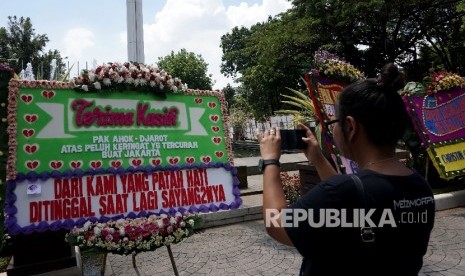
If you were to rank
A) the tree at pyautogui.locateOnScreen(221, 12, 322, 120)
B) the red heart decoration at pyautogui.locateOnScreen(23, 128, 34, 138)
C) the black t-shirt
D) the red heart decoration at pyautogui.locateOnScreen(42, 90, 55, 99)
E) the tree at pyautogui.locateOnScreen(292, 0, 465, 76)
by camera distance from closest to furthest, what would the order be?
the black t-shirt, the red heart decoration at pyautogui.locateOnScreen(23, 128, 34, 138), the red heart decoration at pyautogui.locateOnScreen(42, 90, 55, 99), the tree at pyautogui.locateOnScreen(292, 0, 465, 76), the tree at pyautogui.locateOnScreen(221, 12, 322, 120)

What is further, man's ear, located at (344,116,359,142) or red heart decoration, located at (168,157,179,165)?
red heart decoration, located at (168,157,179,165)

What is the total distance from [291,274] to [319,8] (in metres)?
20.1

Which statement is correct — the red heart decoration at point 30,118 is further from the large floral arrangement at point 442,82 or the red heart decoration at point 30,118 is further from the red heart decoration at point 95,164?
the large floral arrangement at point 442,82

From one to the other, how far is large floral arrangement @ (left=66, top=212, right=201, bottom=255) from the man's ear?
93.5 inches

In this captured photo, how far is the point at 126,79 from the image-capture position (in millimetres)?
3566

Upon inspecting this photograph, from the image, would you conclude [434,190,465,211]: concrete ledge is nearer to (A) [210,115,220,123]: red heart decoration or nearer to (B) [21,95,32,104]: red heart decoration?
(A) [210,115,220,123]: red heart decoration

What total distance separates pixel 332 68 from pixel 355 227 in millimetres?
4433

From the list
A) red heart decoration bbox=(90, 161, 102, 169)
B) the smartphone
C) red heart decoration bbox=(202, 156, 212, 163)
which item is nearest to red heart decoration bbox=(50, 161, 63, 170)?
red heart decoration bbox=(90, 161, 102, 169)

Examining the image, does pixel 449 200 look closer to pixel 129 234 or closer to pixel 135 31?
pixel 129 234

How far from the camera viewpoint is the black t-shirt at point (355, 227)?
1.21 meters

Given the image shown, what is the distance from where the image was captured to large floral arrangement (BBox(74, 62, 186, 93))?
3.41 metres

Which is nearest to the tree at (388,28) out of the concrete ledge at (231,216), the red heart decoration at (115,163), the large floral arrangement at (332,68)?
the large floral arrangement at (332,68)

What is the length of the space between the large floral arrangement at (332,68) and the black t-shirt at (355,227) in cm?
405

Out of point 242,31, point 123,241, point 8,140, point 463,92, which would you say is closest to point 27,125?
point 8,140
